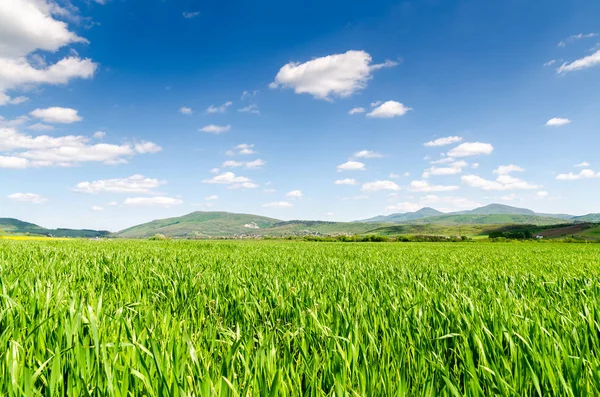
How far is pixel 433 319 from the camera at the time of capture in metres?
3.22

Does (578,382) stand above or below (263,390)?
below

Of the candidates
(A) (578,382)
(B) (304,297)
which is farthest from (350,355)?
(B) (304,297)

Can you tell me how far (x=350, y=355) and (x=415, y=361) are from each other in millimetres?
656

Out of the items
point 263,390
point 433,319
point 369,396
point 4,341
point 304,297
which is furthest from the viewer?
point 304,297

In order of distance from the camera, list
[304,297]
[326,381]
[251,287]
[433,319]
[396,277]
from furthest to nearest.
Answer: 1. [396,277]
2. [251,287]
3. [304,297]
4. [433,319]
5. [326,381]

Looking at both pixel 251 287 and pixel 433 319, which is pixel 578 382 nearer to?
pixel 433 319

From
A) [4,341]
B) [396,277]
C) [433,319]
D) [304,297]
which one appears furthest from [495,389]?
[396,277]

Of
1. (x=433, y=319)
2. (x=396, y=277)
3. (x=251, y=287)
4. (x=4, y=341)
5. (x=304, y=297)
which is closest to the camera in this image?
(x=4, y=341)

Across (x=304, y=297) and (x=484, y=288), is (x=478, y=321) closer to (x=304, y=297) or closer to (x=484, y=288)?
(x=304, y=297)

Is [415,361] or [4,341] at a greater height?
[4,341]

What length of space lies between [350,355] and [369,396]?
0.31m

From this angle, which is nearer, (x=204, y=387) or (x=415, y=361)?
(x=204, y=387)

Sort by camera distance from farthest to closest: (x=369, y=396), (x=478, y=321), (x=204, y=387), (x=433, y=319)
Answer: (x=433, y=319)
(x=478, y=321)
(x=369, y=396)
(x=204, y=387)

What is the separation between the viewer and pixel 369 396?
172 cm
